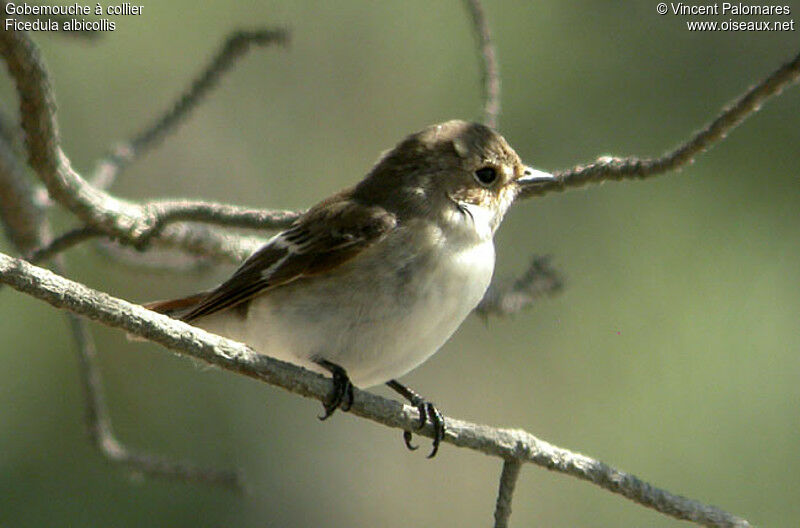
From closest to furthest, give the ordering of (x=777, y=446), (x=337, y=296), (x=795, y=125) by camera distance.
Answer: (x=337, y=296)
(x=777, y=446)
(x=795, y=125)

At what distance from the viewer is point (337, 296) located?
3340 mm

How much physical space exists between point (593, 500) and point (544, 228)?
1396mm

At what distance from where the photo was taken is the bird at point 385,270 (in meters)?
3.27

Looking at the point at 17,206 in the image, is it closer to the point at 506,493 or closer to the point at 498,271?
the point at 506,493

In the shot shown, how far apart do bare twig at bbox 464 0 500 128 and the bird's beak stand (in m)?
0.25

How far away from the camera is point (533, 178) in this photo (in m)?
3.49

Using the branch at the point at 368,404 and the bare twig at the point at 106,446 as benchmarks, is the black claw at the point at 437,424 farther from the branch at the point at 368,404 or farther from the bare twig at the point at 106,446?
the bare twig at the point at 106,446

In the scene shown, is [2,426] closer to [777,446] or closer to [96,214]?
[96,214]

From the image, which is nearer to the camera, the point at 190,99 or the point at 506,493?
the point at 506,493

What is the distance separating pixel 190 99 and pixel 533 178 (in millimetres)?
1322

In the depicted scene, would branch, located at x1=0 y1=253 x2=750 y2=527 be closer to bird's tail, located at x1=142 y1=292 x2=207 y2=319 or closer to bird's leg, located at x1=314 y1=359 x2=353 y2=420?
bird's leg, located at x1=314 y1=359 x2=353 y2=420

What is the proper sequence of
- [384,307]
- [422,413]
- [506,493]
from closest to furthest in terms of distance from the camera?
[506,493], [422,413], [384,307]

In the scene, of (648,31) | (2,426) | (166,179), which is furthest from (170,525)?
(648,31)

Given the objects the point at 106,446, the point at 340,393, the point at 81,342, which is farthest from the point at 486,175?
the point at 106,446
